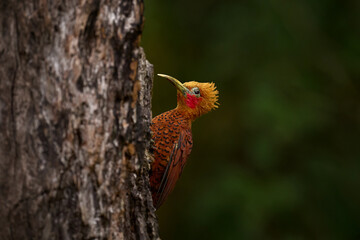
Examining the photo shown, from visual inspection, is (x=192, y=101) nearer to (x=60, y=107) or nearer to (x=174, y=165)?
(x=174, y=165)

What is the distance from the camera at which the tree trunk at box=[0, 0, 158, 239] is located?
5.30ft

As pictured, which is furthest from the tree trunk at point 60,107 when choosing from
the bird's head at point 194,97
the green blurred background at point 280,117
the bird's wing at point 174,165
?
the green blurred background at point 280,117

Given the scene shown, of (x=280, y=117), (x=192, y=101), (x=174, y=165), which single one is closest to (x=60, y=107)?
(x=174, y=165)

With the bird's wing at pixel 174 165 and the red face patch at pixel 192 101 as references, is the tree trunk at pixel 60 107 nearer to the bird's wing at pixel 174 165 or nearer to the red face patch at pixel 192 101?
the bird's wing at pixel 174 165

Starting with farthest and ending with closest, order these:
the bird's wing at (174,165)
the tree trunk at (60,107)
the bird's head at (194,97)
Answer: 1. the bird's head at (194,97)
2. the bird's wing at (174,165)
3. the tree trunk at (60,107)

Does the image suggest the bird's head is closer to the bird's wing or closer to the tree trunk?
the bird's wing

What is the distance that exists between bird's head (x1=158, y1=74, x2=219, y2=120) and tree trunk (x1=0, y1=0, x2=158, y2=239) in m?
1.58

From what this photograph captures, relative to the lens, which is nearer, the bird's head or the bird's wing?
the bird's wing

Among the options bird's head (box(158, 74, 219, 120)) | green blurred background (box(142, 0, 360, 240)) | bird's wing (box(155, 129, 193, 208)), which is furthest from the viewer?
green blurred background (box(142, 0, 360, 240))

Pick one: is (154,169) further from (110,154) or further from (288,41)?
(288,41)

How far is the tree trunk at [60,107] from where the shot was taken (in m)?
1.62

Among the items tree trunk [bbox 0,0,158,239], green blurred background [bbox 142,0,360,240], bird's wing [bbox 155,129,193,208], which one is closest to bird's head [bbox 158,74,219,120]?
bird's wing [bbox 155,129,193,208]

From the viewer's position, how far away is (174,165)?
3072mm

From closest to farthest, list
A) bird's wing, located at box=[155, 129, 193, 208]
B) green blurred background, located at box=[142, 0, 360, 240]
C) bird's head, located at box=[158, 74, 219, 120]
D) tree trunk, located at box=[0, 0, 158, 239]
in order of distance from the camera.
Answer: tree trunk, located at box=[0, 0, 158, 239] < bird's wing, located at box=[155, 129, 193, 208] < bird's head, located at box=[158, 74, 219, 120] < green blurred background, located at box=[142, 0, 360, 240]
